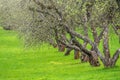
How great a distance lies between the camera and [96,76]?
33562mm

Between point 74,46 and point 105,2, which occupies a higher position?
point 105,2

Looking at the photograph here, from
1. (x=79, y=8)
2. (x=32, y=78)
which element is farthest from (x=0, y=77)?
(x=79, y=8)

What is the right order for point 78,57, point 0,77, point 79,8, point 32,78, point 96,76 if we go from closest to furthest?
point 79,8 → point 96,76 → point 32,78 → point 0,77 → point 78,57

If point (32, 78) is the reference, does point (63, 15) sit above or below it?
above

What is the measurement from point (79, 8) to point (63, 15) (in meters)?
7.35

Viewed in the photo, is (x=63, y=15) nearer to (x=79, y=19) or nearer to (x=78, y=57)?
(x=79, y=19)

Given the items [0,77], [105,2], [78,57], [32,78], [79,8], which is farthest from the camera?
[78,57]

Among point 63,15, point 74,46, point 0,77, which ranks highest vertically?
point 63,15

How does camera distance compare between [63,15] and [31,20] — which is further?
[31,20]

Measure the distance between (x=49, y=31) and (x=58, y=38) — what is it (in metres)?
1.85

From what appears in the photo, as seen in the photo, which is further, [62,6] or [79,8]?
[62,6]

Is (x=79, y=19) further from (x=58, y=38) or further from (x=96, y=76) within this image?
(x=96, y=76)

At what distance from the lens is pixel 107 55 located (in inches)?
1491

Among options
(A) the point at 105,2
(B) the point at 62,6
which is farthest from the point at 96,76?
(A) the point at 105,2
